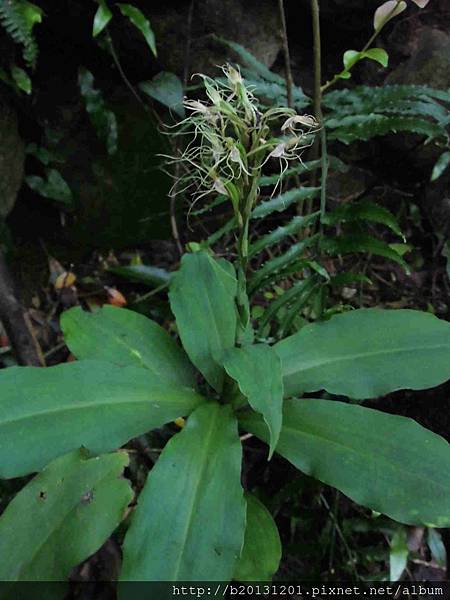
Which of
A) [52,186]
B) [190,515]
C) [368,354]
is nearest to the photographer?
[190,515]

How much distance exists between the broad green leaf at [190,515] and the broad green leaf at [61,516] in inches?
6.7

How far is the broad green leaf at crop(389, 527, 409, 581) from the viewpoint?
168 centimetres

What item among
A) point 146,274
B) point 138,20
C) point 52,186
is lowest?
point 146,274

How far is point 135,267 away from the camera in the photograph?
8.02 feet

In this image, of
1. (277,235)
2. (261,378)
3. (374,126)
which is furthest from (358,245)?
(261,378)

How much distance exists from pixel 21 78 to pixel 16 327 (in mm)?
1077

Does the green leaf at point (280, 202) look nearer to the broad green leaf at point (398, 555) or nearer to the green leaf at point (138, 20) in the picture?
the green leaf at point (138, 20)

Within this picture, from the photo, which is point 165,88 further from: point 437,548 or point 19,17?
point 437,548

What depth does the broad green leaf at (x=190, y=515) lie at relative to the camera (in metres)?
1.13

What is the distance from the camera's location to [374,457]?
1.30 metres

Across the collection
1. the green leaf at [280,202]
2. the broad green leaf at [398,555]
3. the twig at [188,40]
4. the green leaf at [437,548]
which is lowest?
the green leaf at [437,548]

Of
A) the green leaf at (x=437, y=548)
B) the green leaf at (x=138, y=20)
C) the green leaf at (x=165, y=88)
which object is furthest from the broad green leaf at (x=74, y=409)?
the green leaf at (x=138, y=20)

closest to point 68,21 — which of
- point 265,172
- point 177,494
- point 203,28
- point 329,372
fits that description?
point 203,28

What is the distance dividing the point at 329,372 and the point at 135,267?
1201 millimetres
